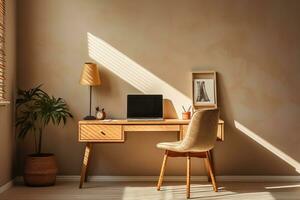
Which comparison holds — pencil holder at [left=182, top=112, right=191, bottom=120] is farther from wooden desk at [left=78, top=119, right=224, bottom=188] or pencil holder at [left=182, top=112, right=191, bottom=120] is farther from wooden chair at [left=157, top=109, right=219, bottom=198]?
wooden chair at [left=157, top=109, right=219, bottom=198]

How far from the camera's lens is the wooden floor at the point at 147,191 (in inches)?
153

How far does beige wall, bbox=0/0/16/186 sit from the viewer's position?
4160 millimetres

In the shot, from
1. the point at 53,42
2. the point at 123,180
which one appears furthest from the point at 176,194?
the point at 53,42

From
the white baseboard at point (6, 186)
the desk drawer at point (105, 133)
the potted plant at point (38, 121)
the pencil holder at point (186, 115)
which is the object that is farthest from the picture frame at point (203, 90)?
the white baseboard at point (6, 186)

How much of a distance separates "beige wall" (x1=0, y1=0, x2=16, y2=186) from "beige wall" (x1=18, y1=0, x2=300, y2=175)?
0.18m

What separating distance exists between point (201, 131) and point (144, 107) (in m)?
0.78

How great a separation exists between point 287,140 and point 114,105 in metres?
1.87

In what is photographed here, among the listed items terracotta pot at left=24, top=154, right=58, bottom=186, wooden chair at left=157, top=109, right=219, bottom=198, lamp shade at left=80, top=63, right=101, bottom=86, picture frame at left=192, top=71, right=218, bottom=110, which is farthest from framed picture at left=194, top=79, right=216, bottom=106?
terracotta pot at left=24, top=154, right=58, bottom=186

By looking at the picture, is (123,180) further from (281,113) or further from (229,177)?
(281,113)

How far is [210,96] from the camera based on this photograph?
4.64m

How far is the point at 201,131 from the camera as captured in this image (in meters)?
3.92

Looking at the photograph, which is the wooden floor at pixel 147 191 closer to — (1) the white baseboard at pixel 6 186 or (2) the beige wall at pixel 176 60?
(1) the white baseboard at pixel 6 186

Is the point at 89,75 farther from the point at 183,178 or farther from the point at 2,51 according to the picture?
the point at 183,178

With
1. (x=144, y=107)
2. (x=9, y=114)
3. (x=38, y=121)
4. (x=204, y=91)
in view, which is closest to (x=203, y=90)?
(x=204, y=91)
